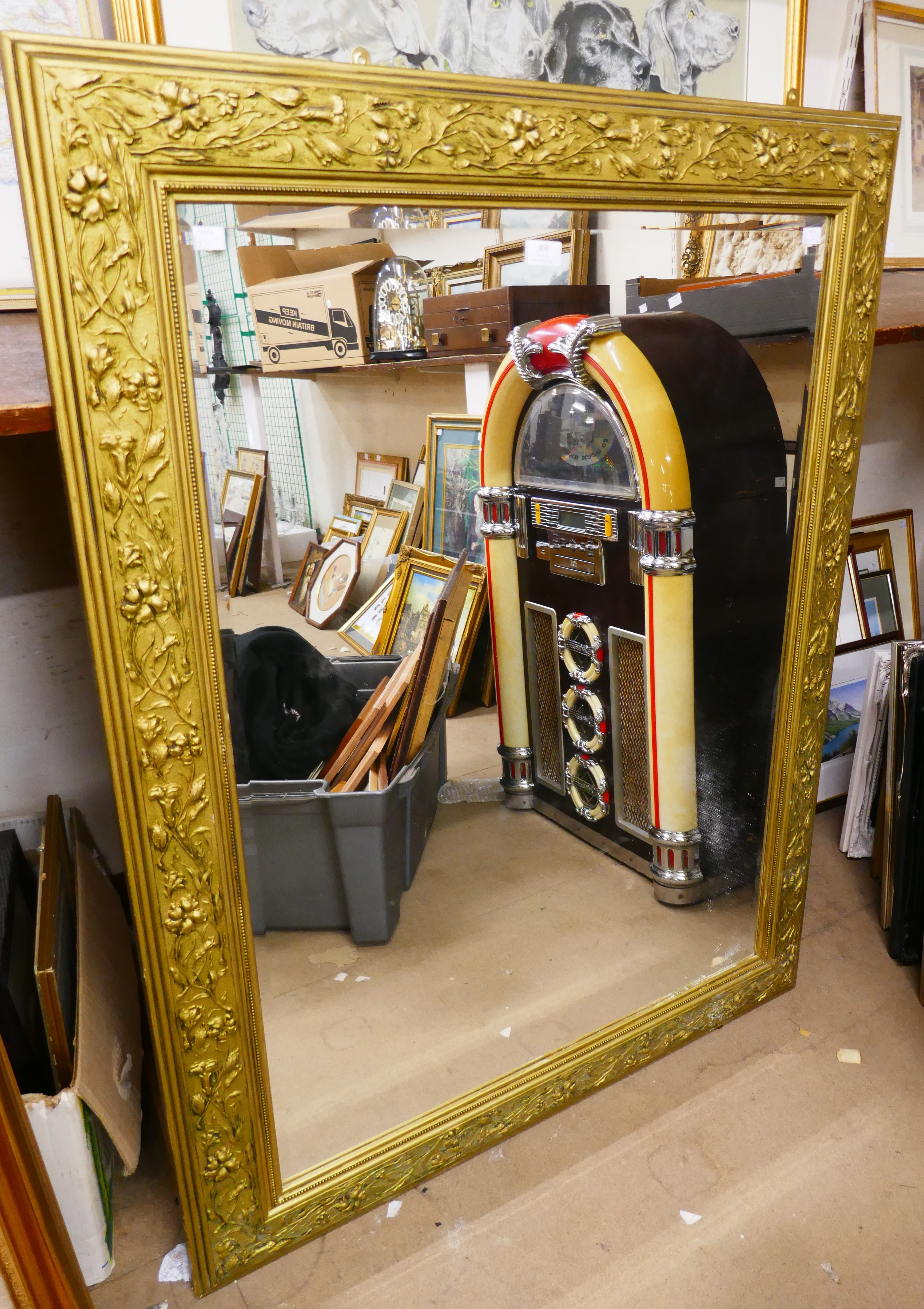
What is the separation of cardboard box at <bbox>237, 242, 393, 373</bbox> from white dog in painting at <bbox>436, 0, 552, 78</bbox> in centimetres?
28

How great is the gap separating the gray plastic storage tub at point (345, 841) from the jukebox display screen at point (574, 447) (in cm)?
35

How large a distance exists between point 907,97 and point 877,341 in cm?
64

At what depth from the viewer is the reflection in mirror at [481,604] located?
1.15 m

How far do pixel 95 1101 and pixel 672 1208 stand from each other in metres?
0.87

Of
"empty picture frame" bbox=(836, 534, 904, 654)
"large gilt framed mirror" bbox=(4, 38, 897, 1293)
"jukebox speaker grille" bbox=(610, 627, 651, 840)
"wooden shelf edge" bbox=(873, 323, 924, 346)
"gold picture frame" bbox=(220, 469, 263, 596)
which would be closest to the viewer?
"large gilt framed mirror" bbox=(4, 38, 897, 1293)

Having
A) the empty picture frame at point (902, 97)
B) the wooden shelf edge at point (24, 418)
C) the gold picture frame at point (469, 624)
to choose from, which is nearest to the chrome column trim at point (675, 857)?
the gold picture frame at point (469, 624)

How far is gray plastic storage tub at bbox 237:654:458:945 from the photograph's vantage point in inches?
47.7

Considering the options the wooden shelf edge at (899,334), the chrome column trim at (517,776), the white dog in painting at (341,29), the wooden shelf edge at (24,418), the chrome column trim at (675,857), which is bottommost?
the chrome column trim at (675,857)

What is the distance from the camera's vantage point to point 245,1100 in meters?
1.23

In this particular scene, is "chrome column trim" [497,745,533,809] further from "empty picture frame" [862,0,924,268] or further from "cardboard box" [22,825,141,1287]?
"empty picture frame" [862,0,924,268]

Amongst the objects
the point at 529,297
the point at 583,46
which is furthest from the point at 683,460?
the point at 583,46

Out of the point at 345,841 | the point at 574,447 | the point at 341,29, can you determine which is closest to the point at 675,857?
the point at 345,841

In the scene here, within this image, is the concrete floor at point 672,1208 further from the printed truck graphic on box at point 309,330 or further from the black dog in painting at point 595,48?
the black dog in painting at point 595,48

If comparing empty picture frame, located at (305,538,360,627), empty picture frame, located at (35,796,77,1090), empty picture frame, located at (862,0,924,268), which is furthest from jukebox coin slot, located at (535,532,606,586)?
empty picture frame, located at (862,0,924,268)
